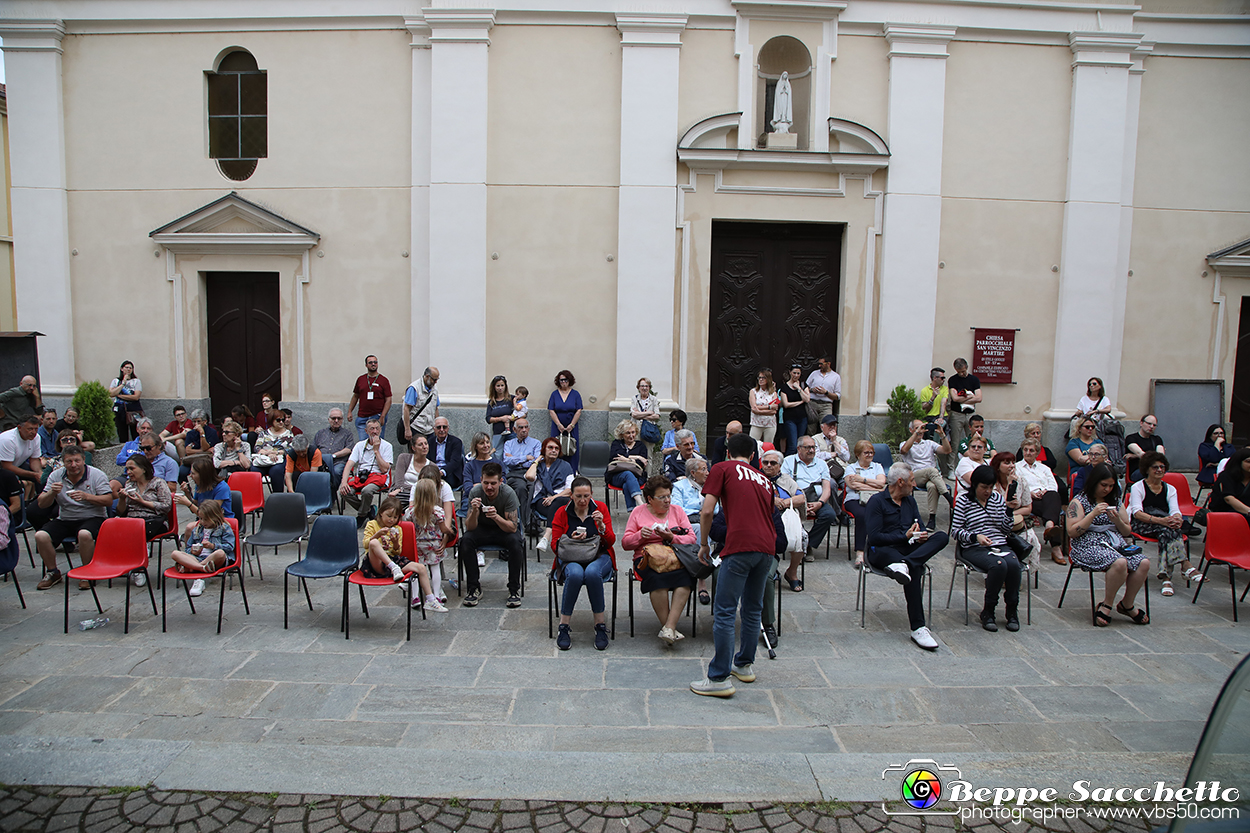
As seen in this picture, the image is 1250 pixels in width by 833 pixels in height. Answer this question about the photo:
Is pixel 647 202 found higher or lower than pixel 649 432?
higher

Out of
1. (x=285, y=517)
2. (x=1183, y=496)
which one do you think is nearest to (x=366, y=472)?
(x=285, y=517)

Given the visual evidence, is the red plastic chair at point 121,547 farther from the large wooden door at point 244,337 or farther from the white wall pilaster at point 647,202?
the white wall pilaster at point 647,202

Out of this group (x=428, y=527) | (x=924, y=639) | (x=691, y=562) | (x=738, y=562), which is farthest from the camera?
(x=428, y=527)

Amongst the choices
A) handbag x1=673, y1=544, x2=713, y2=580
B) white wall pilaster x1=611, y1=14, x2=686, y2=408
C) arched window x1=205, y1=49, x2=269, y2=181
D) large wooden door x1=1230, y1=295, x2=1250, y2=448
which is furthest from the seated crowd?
arched window x1=205, y1=49, x2=269, y2=181

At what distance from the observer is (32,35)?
1254cm

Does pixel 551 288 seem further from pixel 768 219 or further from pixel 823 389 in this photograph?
pixel 823 389

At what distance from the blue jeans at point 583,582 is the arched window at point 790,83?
8686 millimetres

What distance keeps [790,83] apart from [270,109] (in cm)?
836

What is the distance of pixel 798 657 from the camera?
19.6 ft

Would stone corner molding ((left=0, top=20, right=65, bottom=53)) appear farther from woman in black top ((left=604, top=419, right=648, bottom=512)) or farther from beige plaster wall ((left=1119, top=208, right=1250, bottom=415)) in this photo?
beige plaster wall ((left=1119, top=208, right=1250, bottom=415))

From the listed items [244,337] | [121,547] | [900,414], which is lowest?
[121,547]

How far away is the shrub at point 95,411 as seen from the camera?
39.4 ft

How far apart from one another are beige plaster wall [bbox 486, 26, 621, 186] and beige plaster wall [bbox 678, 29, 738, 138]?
1.01 meters

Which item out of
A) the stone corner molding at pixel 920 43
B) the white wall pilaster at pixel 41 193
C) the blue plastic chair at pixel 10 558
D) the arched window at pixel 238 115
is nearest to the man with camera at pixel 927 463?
the stone corner molding at pixel 920 43
